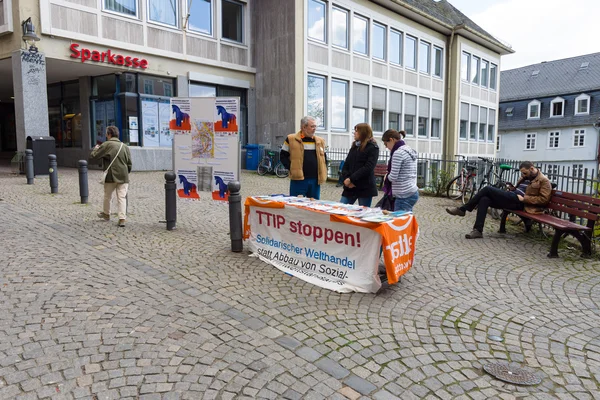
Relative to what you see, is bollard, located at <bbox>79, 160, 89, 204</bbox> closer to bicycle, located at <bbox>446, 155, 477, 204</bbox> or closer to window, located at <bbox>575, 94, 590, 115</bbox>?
bicycle, located at <bbox>446, 155, 477, 204</bbox>

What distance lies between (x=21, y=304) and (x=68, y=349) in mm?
1144

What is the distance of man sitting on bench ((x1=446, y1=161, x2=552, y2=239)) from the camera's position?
279 inches

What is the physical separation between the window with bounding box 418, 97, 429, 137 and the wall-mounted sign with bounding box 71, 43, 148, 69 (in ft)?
55.3

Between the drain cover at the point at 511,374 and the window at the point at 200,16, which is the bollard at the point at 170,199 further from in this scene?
the window at the point at 200,16

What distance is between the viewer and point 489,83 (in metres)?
33.6

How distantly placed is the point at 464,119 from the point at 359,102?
10.9 m

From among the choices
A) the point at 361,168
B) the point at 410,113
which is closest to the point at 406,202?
the point at 361,168

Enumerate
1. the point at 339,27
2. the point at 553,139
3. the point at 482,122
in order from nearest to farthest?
the point at 339,27 < the point at 482,122 < the point at 553,139

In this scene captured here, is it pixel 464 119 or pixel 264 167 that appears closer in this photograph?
pixel 264 167

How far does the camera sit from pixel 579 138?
48.9 meters

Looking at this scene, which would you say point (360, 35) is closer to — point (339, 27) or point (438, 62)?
point (339, 27)

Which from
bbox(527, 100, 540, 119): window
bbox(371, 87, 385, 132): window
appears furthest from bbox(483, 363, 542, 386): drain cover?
bbox(527, 100, 540, 119): window

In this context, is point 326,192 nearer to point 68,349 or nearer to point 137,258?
point 137,258

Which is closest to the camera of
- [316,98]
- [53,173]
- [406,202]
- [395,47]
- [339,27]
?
[406,202]
